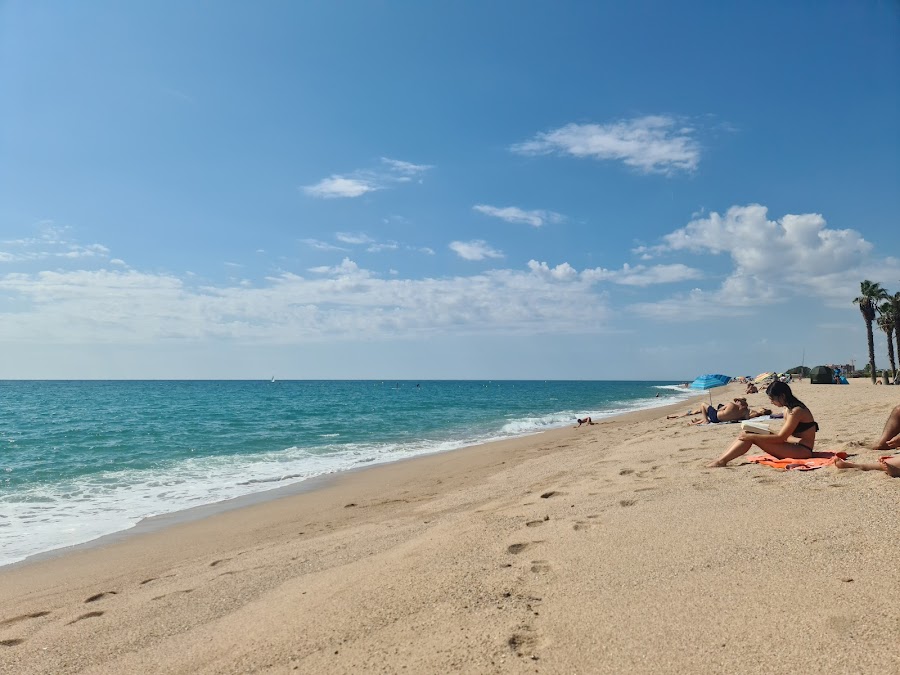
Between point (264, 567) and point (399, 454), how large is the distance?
40.1 ft

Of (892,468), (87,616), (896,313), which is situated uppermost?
(896,313)

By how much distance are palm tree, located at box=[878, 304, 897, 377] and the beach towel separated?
52.6 m

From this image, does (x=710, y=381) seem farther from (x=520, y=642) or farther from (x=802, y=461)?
(x=520, y=642)

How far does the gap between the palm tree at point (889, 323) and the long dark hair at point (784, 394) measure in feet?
170

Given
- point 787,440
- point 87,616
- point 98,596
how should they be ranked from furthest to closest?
point 787,440, point 98,596, point 87,616

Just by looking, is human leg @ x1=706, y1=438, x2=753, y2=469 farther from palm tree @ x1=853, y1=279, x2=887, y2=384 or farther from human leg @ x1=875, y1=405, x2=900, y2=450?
palm tree @ x1=853, y1=279, x2=887, y2=384

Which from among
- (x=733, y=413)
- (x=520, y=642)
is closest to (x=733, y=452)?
(x=520, y=642)

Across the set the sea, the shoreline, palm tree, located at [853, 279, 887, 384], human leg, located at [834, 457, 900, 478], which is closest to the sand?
human leg, located at [834, 457, 900, 478]

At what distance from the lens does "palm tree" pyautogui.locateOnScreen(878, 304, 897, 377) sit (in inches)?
1911

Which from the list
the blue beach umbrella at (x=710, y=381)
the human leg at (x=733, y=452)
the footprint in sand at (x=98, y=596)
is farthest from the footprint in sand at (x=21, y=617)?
the blue beach umbrella at (x=710, y=381)

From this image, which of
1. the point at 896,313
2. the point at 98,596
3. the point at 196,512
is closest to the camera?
the point at 98,596

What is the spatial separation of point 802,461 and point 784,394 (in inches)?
45.3

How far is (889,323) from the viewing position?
49875 millimetres

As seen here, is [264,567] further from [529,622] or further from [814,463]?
[814,463]
